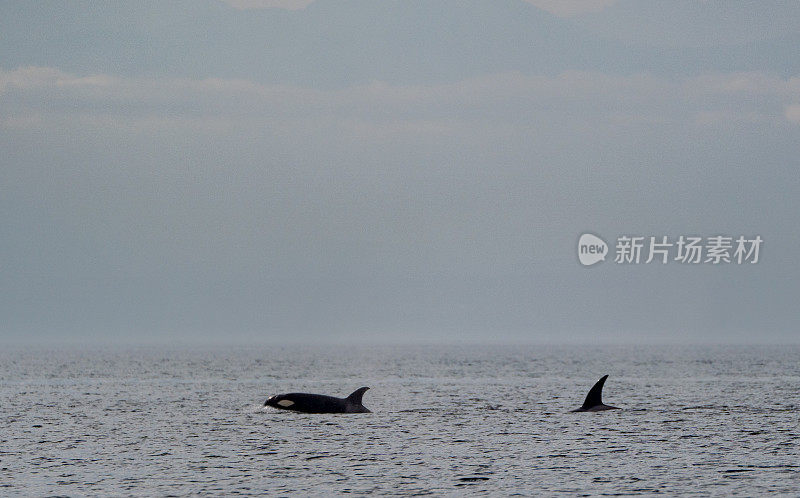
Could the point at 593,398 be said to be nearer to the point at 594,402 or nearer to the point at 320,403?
the point at 594,402

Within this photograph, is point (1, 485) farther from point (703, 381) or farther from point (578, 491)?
point (703, 381)

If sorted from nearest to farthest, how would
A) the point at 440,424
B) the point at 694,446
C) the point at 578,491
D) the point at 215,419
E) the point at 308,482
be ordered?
the point at 578,491 → the point at 308,482 → the point at 694,446 → the point at 440,424 → the point at 215,419

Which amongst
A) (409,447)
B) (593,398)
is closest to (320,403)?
(593,398)

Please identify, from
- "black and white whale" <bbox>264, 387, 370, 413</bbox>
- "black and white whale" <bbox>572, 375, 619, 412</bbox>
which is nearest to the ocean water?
"black and white whale" <bbox>264, 387, 370, 413</bbox>

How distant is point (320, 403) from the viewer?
44750mm

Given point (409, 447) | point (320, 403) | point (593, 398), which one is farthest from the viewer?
point (593, 398)

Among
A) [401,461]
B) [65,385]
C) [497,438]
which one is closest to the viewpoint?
[401,461]

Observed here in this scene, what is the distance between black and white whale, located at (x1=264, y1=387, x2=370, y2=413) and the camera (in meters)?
44.0

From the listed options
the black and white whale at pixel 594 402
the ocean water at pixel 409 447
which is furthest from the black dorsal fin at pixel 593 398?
the ocean water at pixel 409 447

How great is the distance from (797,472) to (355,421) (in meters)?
18.0

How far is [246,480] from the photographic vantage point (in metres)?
24.8

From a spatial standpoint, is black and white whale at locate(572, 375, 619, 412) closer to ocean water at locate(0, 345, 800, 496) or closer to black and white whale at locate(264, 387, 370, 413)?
ocean water at locate(0, 345, 800, 496)

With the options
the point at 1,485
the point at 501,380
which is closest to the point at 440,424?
the point at 1,485

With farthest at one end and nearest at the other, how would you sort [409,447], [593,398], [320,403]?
[593,398]
[320,403]
[409,447]
